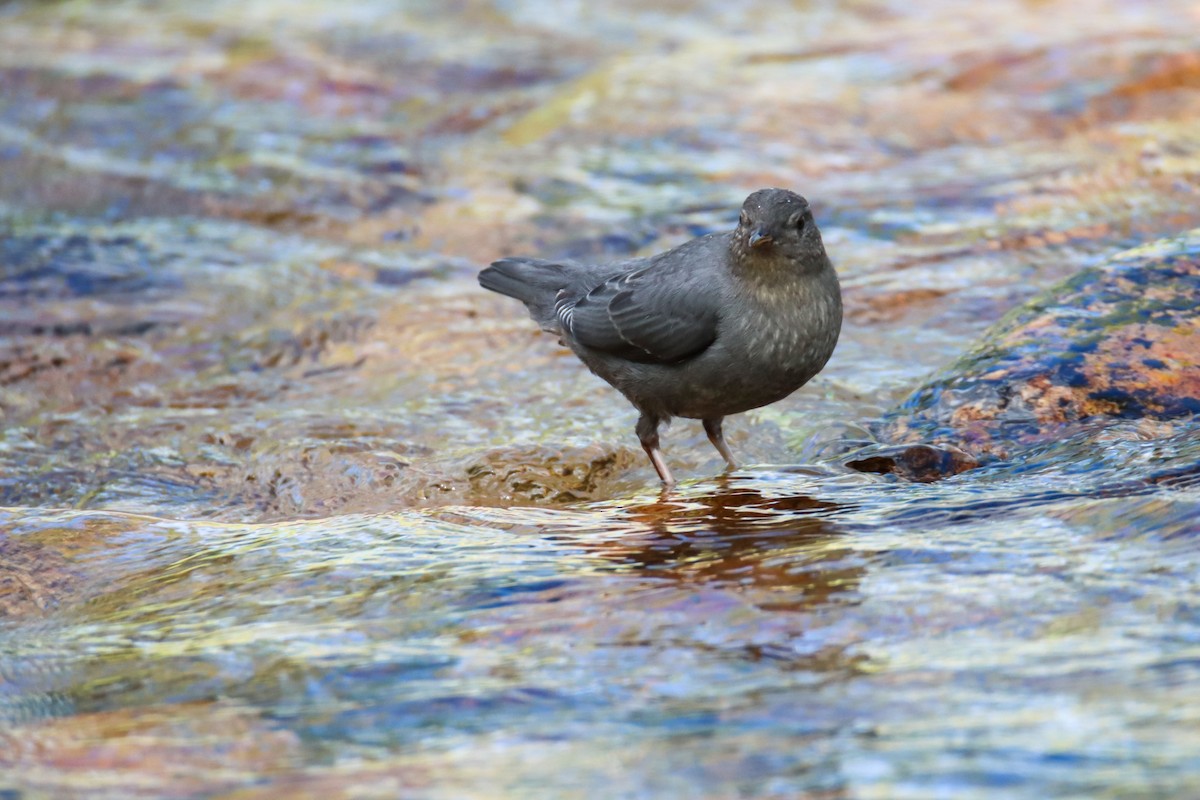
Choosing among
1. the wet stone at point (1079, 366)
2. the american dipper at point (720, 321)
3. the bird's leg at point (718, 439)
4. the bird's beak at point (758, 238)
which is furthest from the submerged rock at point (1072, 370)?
the bird's beak at point (758, 238)

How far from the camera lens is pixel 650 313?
5582mm

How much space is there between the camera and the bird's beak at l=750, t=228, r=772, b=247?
5.04 m

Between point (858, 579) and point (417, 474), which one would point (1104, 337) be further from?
point (417, 474)

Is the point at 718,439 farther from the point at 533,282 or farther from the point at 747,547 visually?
the point at 747,547

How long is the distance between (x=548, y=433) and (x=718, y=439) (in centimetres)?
80

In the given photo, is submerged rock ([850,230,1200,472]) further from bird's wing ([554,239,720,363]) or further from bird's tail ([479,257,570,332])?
bird's tail ([479,257,570,332])

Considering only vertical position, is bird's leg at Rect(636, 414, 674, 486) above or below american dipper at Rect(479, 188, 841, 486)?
below

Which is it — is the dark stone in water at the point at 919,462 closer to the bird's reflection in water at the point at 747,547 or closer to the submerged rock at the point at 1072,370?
the submerged rock at the point at 1072,370

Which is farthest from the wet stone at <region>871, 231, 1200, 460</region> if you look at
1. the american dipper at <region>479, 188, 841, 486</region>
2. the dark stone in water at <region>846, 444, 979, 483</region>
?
the american dipper at <region>479, 188, 841, 486</region>

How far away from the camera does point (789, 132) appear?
1012cm

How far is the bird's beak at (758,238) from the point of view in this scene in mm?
5043

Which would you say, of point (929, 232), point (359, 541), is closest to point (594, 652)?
point (359, 541)

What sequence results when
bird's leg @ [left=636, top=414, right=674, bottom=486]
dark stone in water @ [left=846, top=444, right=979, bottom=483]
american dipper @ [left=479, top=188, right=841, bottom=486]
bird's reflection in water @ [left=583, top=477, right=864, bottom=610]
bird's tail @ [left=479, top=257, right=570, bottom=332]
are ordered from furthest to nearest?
1. bird's tail @ [left=479, top=257, right=570, bottom=332]
2. bird's leg @ [left=636, top=414, right=674, bottom=486]
3. american dipper @ [left=479, top=188, right=841, bottom=486]
4. dark stone in water @ [left=846, top=444, right=979, bottom=483]
5. bird's reflection in water @ [left=583, top=477, right=864, bottom=610]

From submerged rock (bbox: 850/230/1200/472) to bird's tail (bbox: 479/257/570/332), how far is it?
1573 millimetres
